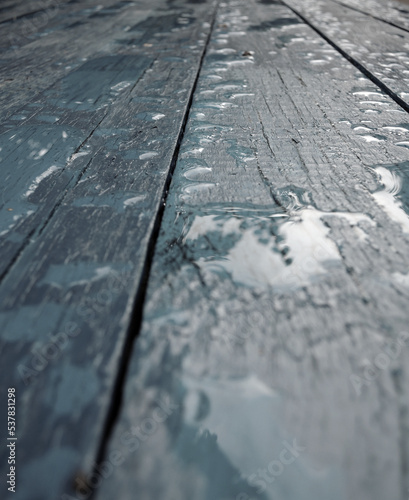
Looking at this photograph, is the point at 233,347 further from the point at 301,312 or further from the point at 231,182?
the point at 231,182

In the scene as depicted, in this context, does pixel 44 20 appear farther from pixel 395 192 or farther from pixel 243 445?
pixel 243 445

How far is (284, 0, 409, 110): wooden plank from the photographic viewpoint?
3.37 ft

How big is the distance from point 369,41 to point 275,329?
1.39 meters

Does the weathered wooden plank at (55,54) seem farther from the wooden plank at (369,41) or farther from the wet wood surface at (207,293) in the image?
the wooden plank at (369,41)

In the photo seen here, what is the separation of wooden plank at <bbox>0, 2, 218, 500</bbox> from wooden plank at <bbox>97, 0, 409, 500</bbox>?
0.08ft

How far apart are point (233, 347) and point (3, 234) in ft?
1.05

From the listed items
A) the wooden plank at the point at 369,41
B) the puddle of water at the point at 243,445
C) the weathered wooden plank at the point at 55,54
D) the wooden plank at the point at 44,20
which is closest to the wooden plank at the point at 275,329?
the puddle of water at the point at 243,445

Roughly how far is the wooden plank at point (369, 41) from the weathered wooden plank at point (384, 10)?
0.19 feet

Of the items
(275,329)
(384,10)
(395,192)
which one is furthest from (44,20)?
(275,329)

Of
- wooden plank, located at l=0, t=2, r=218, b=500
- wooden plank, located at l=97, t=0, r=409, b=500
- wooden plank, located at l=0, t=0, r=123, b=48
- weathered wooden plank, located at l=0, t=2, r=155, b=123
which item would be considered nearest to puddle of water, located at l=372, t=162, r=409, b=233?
wooden plank, located at l=97, t=0, r=409, b=500

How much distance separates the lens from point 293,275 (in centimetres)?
44

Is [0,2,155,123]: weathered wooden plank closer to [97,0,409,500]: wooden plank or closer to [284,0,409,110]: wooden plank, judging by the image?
[97,0,409,500]: wooden plank

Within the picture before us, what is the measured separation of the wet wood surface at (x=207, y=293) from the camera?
297 millimetres

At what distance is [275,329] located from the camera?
0.39 meters
